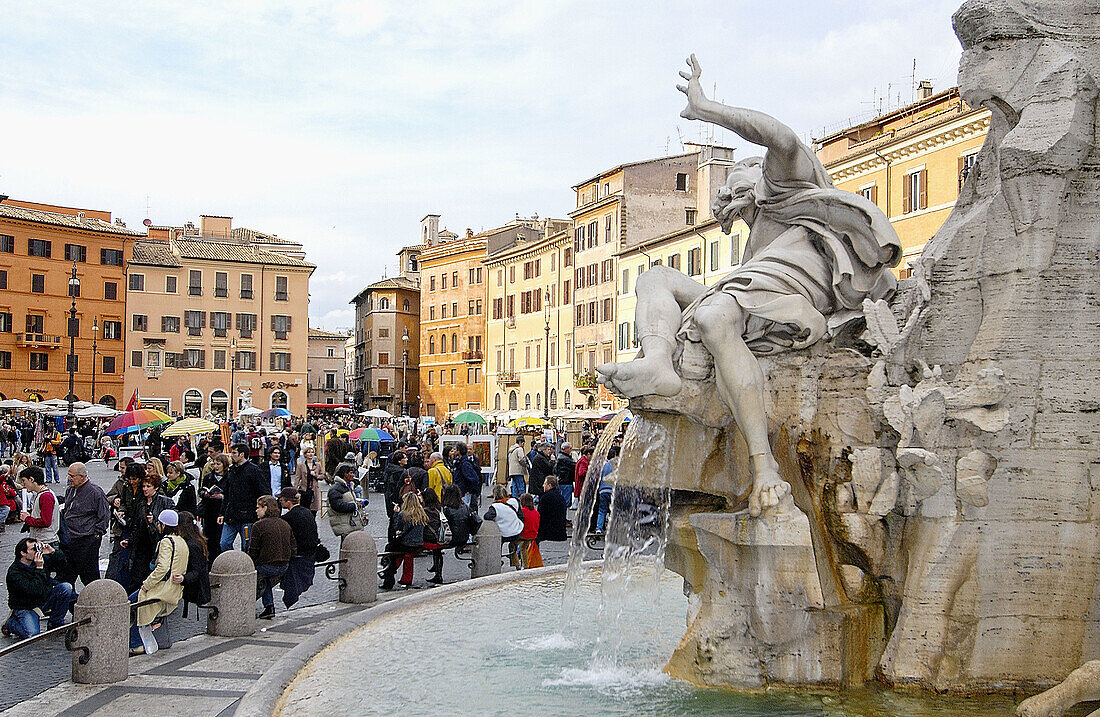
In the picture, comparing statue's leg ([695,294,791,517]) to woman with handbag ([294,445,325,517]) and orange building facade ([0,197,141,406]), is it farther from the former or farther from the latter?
orange building facade ([0,197,141,406])

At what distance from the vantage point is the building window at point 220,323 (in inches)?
2571

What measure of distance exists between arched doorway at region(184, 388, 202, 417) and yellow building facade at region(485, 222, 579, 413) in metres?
19.0

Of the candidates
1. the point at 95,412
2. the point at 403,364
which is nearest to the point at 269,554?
the point at 95,412

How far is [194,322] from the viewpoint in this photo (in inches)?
2552

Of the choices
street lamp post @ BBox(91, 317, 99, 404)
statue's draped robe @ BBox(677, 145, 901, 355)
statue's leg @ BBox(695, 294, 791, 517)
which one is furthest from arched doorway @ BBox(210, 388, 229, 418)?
statue's leg @ BBox(695, 294, 791, 517)

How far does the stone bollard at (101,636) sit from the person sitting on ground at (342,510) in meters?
4.60

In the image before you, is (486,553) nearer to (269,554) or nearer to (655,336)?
(269,554)

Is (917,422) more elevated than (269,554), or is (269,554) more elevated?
(917,422)

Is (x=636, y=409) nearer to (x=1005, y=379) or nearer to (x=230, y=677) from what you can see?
(x=1005, y=379)

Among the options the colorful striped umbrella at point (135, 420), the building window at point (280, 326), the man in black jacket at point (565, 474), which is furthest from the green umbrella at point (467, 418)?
the building window at point (280, 326)

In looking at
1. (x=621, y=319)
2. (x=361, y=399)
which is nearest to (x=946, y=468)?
(x=621, y=319)

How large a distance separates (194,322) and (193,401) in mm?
4815

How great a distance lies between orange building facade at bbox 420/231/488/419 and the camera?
75.6 metres

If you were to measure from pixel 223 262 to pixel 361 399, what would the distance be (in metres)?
31.8
